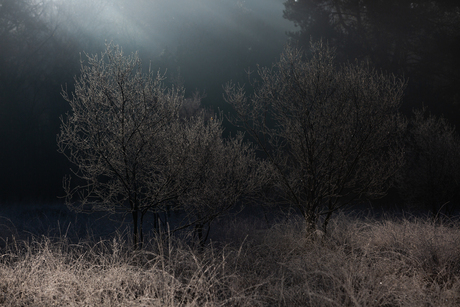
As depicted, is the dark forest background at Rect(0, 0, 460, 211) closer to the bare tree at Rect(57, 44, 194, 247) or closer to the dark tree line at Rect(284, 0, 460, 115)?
the dark tree line at Rect(284, 0, 460, 115)

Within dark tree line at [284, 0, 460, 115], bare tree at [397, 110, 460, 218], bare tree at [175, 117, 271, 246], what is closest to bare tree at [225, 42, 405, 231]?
bare tree at [175, 117, 271, 246]

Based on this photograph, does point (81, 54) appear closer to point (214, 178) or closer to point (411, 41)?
point (214, 178)

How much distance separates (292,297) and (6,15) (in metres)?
19.5

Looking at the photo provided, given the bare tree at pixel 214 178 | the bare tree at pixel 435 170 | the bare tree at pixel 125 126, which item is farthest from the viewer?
the bare tree at pixel 435 170

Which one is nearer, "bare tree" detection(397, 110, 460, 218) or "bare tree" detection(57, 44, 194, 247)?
"bare tree" detection(57, 44, 194, 247)

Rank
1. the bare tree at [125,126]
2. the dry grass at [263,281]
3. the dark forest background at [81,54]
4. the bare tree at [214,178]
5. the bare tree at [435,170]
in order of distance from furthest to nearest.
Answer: the dark forest background at [81,54]
the bare tree at [435,170]
the bare tree at [214,178]
the bare tree at [125,126]
the dry grass at [263,281]

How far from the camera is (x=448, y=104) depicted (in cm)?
1602

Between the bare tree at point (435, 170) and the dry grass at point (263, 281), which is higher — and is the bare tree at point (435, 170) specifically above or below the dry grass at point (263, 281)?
above

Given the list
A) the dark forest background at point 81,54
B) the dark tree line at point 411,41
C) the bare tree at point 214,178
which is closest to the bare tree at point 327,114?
the bare tree at point 214,178

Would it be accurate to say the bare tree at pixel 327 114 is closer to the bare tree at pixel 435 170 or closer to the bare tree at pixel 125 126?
the bare tree at pixel 125 126

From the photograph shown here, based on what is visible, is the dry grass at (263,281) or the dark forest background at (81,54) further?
the dark forest background at (81,54)

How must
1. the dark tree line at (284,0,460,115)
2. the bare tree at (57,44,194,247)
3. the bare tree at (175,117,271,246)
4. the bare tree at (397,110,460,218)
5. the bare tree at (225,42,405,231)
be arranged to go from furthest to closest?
the dark tree line at (284,0,460,115)
the bare tree at (397,110,460,218)
the bare tree at (175,117,271,246)
the bare tree at (225,42,405,231)
the bare tree at (57,44,194,247)

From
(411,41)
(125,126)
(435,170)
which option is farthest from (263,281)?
(411,41)

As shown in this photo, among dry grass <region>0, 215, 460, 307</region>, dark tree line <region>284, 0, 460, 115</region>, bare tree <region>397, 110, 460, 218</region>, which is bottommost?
dry grass <region>0, 215, 460, 307</region>
